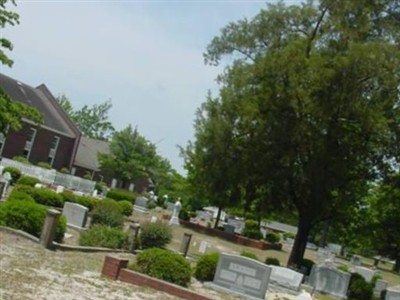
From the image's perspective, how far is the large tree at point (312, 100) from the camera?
1085 inches

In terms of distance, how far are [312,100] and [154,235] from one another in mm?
9932

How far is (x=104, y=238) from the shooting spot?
20828mm

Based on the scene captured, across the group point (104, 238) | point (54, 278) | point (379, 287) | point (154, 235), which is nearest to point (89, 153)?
point (379, 287)

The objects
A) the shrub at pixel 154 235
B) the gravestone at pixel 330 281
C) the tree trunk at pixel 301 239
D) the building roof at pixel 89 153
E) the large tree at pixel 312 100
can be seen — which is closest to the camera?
the shrub at pixel 154 235

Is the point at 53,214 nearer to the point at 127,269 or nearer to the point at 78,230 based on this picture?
the point at 127,269

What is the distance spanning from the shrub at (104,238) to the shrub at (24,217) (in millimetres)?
1899

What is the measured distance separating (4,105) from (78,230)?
241 inches

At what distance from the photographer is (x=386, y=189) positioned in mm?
32656

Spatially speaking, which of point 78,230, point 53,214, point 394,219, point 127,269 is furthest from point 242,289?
point 394,219

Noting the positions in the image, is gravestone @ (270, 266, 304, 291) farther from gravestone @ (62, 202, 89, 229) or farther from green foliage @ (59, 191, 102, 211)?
green foliage @ (59, 191, 102, 211)

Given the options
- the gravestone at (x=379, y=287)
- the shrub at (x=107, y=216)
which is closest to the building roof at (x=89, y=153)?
the gravestone at (x=379, y=287)

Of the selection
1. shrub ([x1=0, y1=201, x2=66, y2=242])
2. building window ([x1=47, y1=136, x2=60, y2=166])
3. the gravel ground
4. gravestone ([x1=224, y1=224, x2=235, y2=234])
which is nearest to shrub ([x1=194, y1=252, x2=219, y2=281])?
the gravel ground

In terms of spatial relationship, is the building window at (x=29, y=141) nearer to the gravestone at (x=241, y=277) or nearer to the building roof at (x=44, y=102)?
the building roof at (x=44, y=102)

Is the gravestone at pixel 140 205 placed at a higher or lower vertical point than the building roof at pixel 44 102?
lower
